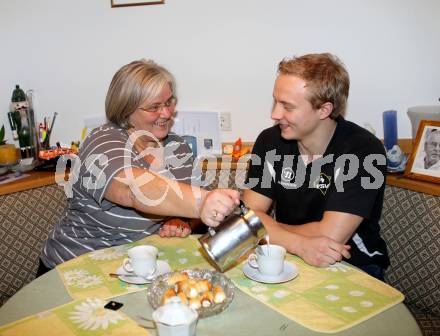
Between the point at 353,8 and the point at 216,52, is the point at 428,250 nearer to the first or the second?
the point at 353,8

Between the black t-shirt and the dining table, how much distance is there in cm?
35

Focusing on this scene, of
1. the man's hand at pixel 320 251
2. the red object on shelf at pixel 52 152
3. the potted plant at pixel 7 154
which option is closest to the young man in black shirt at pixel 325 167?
the man's hand at pixel 320 251

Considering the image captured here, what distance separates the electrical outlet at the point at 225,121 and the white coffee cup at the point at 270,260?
1177 mm

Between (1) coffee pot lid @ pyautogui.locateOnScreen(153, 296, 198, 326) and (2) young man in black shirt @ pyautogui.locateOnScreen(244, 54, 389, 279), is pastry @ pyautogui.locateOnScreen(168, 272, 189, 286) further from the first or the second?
(2) young man in black shirt @ pyautogui.locateOnScreen(244, 54, 389, 279)

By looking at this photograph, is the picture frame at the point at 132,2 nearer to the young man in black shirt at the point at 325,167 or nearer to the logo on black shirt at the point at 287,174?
the young man in black shirt at the point at 325,167

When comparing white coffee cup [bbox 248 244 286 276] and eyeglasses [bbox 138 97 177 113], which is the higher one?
eyeglasses [bbox 138 97 177 113]

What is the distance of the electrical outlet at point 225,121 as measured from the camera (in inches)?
100

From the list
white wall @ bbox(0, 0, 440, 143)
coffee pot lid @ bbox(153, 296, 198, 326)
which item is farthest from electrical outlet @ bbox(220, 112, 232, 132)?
coffee pot lid @ bbox(153, 296, 198, 326)

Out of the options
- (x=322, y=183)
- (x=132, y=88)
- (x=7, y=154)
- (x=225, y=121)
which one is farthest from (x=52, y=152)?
(x=322, y=183)

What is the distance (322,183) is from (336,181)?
0.08 m

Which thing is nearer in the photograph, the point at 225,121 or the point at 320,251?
the point at 320,251

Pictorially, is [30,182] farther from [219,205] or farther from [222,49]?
[219,205]

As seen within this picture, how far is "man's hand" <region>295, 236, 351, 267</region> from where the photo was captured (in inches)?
60.1

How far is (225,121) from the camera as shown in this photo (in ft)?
8.38
